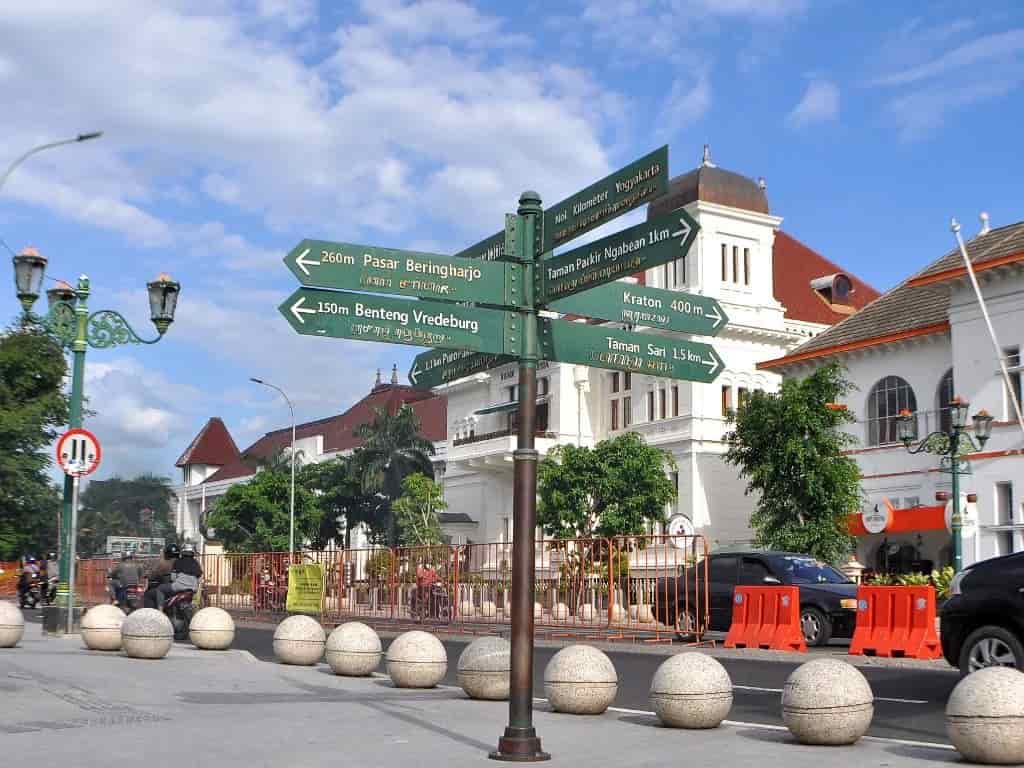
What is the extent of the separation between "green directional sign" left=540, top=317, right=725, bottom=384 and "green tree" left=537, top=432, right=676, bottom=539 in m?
41.8

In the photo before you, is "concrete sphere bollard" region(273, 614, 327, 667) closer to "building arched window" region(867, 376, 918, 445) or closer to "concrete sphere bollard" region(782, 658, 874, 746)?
"concrete sphere bollard" region(782, 658, 874, 746)

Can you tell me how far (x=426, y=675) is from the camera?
13477 mm

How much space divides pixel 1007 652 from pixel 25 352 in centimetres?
4273

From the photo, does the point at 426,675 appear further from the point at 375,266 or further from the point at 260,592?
the point at 260,592

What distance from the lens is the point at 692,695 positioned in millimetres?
9906

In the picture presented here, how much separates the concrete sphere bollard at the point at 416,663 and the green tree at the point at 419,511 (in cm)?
4393

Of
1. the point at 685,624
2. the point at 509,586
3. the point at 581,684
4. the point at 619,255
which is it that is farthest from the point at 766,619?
the point at 619,255

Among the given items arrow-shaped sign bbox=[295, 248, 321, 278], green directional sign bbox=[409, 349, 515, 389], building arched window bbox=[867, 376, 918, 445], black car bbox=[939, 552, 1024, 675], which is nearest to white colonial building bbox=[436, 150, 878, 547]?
building arched window bbox=[867, 376, 918, 445]

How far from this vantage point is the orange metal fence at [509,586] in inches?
874

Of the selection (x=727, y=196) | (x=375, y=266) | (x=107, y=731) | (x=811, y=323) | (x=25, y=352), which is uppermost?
(x=727, y=196)

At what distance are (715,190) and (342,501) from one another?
28.0m

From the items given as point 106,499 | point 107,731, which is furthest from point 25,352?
point 106,499

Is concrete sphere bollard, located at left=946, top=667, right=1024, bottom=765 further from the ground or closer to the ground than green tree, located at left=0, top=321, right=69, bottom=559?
closer to the ground

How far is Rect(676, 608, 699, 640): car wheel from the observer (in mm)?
21672
